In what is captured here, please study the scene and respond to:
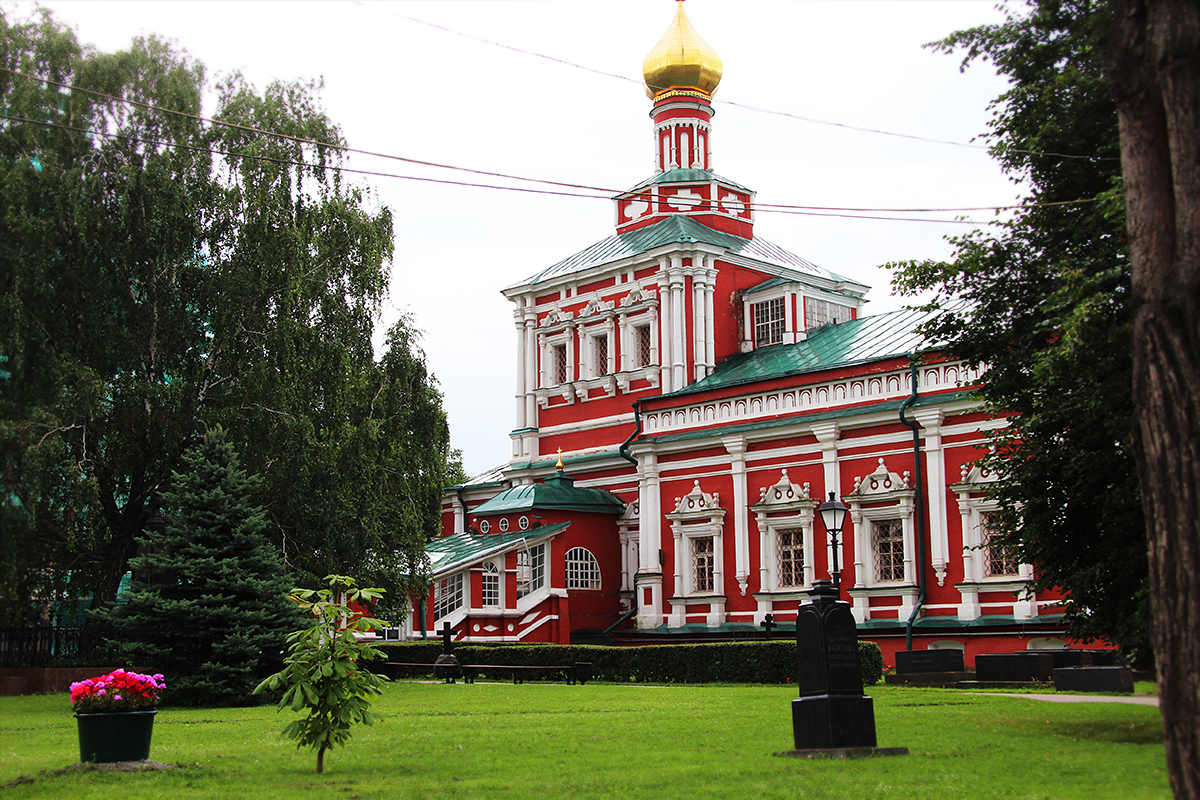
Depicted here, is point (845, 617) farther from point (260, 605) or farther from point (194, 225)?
point (194, 225)

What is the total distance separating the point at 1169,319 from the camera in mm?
5984

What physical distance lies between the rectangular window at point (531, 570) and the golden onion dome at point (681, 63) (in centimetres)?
1675

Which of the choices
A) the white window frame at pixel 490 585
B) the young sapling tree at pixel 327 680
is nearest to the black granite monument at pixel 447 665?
the white window frame at pixel 490 585

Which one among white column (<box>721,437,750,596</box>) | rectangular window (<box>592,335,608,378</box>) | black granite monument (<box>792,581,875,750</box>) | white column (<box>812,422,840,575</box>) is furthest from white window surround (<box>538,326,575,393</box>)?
black granite monument (<box>792,581,875,750</box>)

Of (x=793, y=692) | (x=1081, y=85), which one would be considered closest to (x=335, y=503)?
(x=793, y=692)

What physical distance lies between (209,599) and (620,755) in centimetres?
1023

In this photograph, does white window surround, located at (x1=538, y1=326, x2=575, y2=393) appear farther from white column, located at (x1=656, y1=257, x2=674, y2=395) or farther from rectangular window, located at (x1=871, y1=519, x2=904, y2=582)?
rectangular window, located at (x1=871, y1=519, x2=904, y2=582)

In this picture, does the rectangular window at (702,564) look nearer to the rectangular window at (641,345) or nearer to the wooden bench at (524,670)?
the rectangular window at (641,345)

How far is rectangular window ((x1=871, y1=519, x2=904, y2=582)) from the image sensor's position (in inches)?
1107

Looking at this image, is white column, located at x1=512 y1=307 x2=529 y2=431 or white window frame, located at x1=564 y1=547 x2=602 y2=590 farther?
white column, located at x1=512 y1=307 x2=529 y2=431

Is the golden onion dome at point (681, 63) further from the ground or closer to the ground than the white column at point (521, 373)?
further from the ground

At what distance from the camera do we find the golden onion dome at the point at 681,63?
39.0m

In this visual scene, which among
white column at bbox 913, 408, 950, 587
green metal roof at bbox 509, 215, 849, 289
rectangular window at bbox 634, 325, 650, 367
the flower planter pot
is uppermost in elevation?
green metal roof at bbox 509, 215, 849, 289

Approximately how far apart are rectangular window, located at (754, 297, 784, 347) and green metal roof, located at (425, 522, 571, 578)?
848 centimetres
